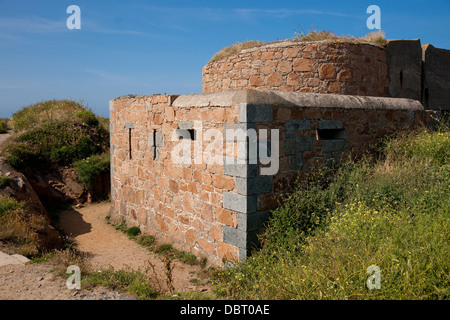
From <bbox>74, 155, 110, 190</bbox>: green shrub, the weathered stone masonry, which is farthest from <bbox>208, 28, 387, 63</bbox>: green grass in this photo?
<bbox>74, 155, 110, 190</bbox>: green shrub

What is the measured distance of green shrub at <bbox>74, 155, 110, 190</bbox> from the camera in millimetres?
10703

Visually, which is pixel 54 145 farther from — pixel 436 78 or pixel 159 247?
pixel 436 78

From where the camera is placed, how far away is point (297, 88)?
775cm

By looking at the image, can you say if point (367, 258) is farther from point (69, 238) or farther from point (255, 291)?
point (69, 238)

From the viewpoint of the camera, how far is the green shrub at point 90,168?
35.1 ft

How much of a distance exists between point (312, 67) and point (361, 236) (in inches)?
193

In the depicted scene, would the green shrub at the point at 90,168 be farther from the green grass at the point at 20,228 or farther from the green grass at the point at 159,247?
the green grass at the point at 20,228

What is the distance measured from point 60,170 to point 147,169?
5.36m

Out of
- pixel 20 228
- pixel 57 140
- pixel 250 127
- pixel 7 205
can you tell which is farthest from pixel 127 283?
pixel 57 140

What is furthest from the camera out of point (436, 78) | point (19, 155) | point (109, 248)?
point (19, 155)

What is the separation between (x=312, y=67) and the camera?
7.74 m

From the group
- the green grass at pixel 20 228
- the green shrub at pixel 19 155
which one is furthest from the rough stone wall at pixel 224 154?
the green shrub at pixel 19 155
